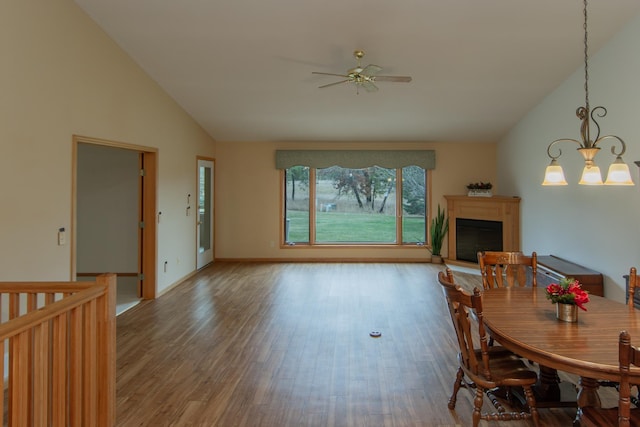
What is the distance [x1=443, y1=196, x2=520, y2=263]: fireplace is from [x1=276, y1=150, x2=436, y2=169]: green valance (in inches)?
37.6

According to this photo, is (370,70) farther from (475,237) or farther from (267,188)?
(475,237)

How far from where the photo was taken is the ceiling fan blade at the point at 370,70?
4.07m

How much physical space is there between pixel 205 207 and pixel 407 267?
13.0 feet

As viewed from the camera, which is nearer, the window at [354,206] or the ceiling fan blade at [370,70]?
Result: the ceiling fan blade at [370,70]

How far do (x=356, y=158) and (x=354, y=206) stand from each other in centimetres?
99

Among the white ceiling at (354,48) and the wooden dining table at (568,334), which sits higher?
the white ceiling at (354,48)

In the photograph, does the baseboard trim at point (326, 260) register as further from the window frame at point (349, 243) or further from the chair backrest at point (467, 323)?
the chair backrest at point (467, 323)

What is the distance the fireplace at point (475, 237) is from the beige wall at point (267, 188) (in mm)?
405

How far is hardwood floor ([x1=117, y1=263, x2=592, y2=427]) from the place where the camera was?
2699 mm

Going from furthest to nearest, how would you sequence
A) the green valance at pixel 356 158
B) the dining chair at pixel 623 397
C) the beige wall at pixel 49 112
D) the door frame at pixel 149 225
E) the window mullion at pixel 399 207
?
1. the window mullion at pixel 399 207
2. the green valance at pixel 356 158
3. the door frame at pixel 149 225
4. the beige wall at pixel 49 112
5. the dining chair at pixel 623 397

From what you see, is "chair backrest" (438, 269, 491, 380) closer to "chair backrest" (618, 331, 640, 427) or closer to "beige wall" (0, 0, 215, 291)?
"chair backrest" (618, 331, 640, 427)

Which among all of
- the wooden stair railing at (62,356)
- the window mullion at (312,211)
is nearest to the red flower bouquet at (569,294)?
the wooden stair railing at (62,356)

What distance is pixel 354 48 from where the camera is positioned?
15.4 ft

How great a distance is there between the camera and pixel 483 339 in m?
2.33
